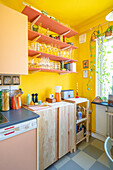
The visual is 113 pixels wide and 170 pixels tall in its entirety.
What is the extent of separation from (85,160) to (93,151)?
30 cm

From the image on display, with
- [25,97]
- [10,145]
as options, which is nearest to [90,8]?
[25,97]

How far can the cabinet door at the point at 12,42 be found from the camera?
1.18 m

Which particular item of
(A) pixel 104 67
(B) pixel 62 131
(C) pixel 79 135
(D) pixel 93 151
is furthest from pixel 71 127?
(A) pixel 104 67

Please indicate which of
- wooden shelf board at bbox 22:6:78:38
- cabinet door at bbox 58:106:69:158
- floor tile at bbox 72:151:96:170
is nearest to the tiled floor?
floor tile at bbox 72:151:96:170

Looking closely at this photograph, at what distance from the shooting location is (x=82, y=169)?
4.84 feet

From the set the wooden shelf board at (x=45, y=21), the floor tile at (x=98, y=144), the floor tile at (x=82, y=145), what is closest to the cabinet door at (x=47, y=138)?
the floor tile at (x=82, y=145)

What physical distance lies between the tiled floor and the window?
3.47 ft

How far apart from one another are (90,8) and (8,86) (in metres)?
2.13

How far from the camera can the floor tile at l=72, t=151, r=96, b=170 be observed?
1.55 m

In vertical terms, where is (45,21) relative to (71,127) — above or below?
above

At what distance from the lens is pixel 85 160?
1.65 metres

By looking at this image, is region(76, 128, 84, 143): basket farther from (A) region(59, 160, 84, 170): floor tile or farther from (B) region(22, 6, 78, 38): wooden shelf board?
(B) region(22, 6, 78, 38): wooden shelf board

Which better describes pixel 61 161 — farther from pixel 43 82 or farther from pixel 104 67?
pixel 104 67

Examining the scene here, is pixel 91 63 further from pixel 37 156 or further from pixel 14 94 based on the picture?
pixel 37 156
